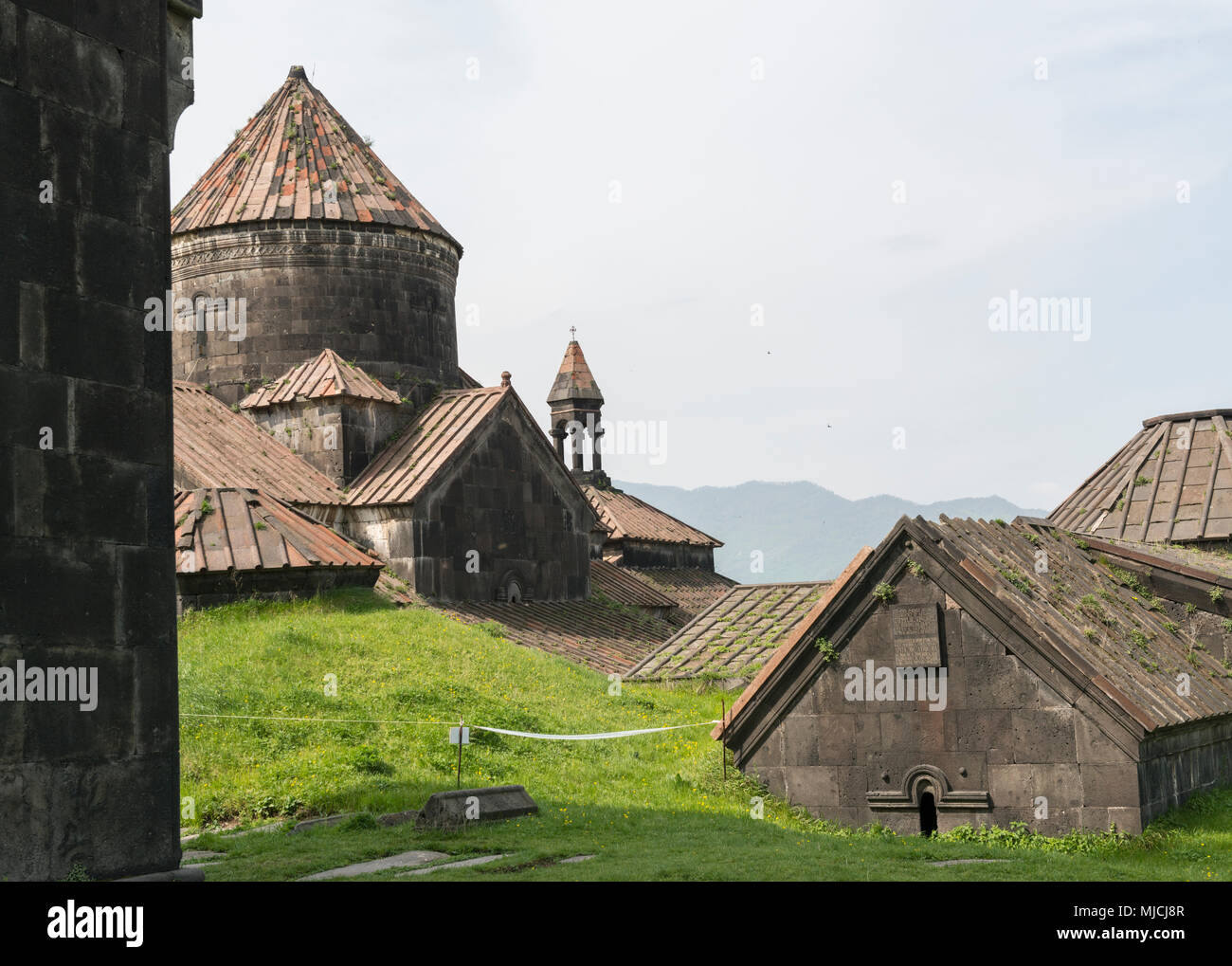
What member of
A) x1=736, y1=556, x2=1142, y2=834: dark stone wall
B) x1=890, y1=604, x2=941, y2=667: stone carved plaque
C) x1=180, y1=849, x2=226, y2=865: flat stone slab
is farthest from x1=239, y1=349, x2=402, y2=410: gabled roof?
x1=180, y1=849, x2=226, y2=865: flat stone slab

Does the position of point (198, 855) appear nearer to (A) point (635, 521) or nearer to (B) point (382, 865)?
(B) point (382, 865)

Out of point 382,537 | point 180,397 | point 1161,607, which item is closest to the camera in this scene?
point 1161,607

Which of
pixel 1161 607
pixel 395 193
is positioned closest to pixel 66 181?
pixel 1161 607

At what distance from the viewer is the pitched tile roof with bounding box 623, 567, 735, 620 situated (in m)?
36.6

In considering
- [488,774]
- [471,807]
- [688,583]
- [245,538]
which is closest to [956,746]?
[471,807]

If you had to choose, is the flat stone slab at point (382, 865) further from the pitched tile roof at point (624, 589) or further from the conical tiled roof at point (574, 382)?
the conical tiled roof at point (574, 382)

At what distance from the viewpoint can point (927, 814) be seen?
1370cm

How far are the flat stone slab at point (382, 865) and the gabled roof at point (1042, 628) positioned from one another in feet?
15.0

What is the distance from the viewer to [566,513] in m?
28.2

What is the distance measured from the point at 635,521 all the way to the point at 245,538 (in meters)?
21.5

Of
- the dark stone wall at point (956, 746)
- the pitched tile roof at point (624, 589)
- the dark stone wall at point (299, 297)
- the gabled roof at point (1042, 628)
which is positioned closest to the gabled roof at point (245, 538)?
the dark stone wall at point (299, 297)

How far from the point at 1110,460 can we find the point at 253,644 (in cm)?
1351
